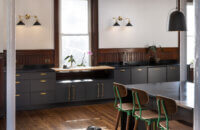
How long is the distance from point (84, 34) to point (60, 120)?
2852mm

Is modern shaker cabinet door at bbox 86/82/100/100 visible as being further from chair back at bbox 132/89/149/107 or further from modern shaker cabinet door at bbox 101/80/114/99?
chair back at bbox 132/89/149/107

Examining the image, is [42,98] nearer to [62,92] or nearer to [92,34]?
[62,92]

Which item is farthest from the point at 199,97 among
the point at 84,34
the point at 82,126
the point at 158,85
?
the point at 84,34

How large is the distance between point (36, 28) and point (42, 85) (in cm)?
154

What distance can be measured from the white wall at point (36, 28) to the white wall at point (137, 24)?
1416 mm

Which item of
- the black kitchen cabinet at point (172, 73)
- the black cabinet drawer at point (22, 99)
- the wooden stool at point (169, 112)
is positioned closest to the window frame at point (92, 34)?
the black cabinet drawer at point (22, 99)

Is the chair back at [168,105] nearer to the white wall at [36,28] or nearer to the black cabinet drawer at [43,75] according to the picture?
the black cabinet drawer at [43,75]

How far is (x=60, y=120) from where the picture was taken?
19.7 ft

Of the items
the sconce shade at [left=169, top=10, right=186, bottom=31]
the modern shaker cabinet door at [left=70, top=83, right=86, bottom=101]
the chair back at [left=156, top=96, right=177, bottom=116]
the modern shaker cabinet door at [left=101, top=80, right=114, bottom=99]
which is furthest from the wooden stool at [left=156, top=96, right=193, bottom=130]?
the modern shaker cabinet door at [left=101, top=80, right=114, bottom=99]

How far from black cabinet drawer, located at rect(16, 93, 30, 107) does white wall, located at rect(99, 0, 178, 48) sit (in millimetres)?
2509

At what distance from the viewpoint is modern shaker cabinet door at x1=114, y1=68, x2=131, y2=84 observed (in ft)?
25.3

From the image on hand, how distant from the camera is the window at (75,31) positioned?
7.80 meters

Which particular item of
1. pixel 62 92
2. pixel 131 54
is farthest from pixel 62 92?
pixel 131 54

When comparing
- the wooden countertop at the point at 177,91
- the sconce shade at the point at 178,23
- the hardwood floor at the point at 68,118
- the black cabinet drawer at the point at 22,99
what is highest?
the sconce shade at the point at 178,23
